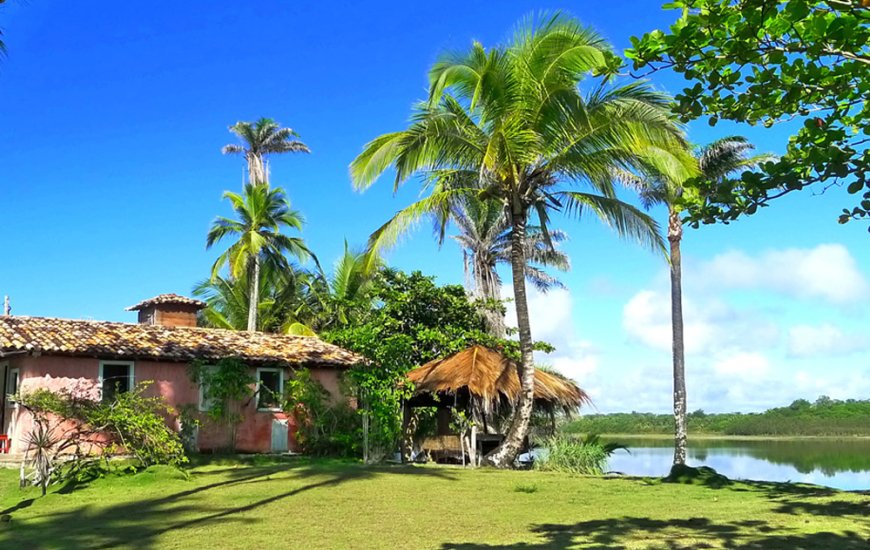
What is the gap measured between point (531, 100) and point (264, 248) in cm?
2106

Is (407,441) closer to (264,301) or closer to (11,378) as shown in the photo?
(11,378)

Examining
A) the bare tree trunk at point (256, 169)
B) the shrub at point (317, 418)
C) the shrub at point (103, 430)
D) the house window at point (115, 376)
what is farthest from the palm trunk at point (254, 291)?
the shrub at point (103, 430)

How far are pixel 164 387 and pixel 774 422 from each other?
41.5 m

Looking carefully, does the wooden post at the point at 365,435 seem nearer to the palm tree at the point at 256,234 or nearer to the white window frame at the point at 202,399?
the white window frame at the point at 202,399

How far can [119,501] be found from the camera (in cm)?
1112

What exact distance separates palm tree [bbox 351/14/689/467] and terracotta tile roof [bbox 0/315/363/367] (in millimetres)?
5128

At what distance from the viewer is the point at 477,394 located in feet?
64.7

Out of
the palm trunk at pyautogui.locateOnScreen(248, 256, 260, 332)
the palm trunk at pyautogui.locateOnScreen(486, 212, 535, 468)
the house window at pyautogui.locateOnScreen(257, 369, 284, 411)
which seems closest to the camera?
the palm trunk at pyautogui.locateOnScreen(486, 212, 535, 468)

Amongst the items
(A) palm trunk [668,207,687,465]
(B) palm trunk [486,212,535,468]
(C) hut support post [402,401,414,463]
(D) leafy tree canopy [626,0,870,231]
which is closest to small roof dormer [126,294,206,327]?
(C) hut support post [402,401,414,463]

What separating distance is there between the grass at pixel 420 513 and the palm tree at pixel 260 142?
27.3 m

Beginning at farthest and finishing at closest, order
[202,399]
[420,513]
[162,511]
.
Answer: [202,399] < [162,511] < [420,513]

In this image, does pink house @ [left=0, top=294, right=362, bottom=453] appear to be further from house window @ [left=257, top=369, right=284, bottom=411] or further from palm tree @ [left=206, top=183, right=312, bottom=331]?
palm tree @ [left=206, top=183, right=312, bottom=331]

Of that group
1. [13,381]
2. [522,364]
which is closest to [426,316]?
[522,364]

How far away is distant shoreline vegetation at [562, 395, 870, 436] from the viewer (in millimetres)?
43938
